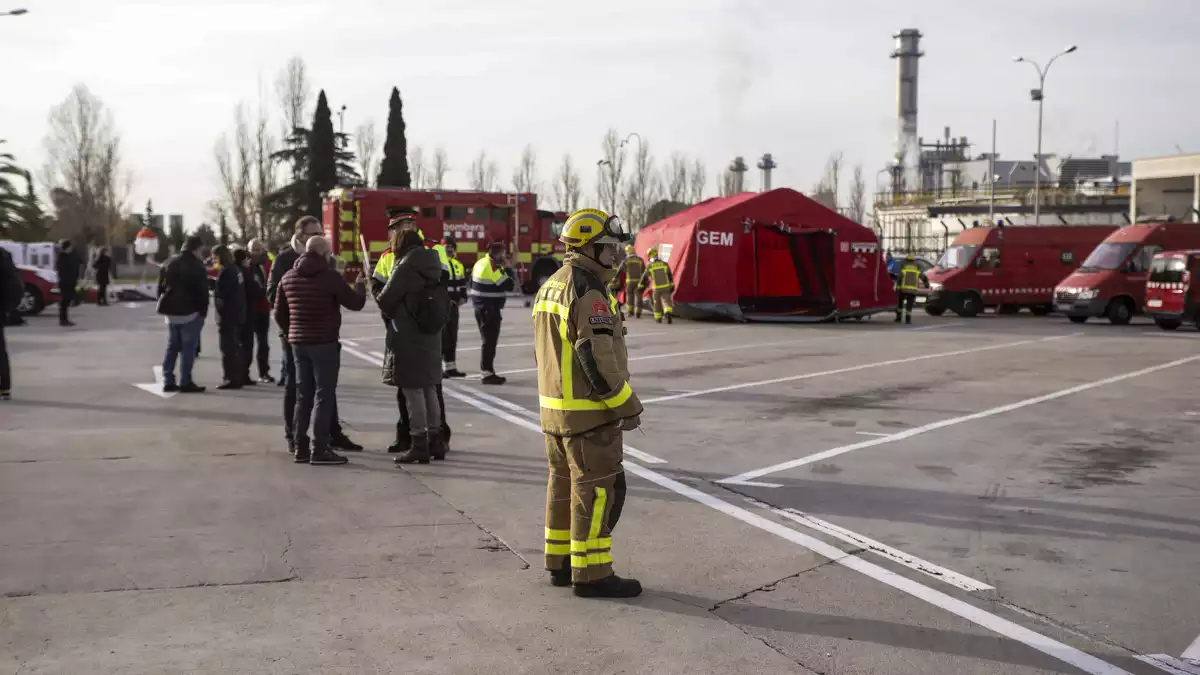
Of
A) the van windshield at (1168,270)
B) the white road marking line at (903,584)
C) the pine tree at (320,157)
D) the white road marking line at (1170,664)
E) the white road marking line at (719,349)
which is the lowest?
the white road marking line at (1170,664)

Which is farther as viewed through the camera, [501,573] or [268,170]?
[268,170]

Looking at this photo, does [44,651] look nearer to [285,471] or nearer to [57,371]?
[285,471]

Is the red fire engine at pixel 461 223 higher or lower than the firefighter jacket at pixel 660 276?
higher

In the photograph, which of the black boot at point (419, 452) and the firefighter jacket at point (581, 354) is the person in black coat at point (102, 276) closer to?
the black boot at point (419, 452)

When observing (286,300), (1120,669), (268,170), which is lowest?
(1120,669)

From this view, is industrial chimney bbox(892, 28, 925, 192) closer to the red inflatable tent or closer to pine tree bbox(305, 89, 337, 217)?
pine tree bbox(305, 89, 337, 217)

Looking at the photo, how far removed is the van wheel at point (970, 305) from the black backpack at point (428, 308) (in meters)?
23.4

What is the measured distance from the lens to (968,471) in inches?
352

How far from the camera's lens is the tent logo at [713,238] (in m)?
26.2

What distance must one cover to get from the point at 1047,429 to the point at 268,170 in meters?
54.0

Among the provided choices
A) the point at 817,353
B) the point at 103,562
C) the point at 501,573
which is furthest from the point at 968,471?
the point at 817,353

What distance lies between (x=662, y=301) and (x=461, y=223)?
13.6 meters

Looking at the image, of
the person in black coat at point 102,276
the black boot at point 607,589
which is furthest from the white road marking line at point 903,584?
the person in black coat at point 102,276

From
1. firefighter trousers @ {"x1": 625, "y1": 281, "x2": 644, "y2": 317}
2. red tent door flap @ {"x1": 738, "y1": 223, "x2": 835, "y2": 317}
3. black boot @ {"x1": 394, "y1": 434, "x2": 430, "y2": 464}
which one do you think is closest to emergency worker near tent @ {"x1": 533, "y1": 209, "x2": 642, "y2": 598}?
black boot @ {"x1": 394, "y1": 434, "x2": 430, "y2": 464}
